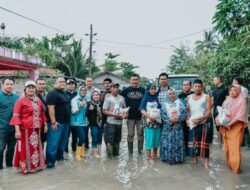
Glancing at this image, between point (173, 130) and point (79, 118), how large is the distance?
75.2 inches

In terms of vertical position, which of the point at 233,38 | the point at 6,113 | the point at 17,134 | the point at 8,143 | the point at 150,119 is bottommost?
the point at 8,143

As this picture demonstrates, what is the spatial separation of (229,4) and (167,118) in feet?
13.9

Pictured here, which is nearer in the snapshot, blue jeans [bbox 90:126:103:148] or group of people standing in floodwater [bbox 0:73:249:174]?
group of people standing in floodwater [bbox 0:73:249:174]

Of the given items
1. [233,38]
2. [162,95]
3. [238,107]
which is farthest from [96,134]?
[233,38]

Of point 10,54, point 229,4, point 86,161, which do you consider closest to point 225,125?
point 86,161

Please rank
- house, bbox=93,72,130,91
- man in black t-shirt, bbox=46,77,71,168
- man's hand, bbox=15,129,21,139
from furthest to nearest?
house, bbox=93,72,130,91
man in black t-shirt, bbox=46,77,71,168
man's hand, bbox=15,129,21,139

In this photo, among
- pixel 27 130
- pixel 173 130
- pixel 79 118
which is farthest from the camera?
pixel 79 118

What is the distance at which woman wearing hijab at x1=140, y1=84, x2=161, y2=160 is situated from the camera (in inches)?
255

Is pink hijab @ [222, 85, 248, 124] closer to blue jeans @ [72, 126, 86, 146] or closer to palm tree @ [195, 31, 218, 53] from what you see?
blue jeans @ [72, 126, 86, 146]

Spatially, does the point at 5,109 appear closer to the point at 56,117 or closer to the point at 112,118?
the point at 56,117

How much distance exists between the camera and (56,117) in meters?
6.14

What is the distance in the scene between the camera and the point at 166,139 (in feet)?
20.6

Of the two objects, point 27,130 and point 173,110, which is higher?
point 173,110

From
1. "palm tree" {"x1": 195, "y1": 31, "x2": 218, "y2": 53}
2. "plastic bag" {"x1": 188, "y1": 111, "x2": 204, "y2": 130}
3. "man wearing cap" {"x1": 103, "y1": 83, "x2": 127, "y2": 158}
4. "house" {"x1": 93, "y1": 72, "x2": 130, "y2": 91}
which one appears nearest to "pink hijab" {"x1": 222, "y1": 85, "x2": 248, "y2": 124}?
"plastic bag" {"x1": 188, "y1": 111, "x2": 204, "y2": 130}
